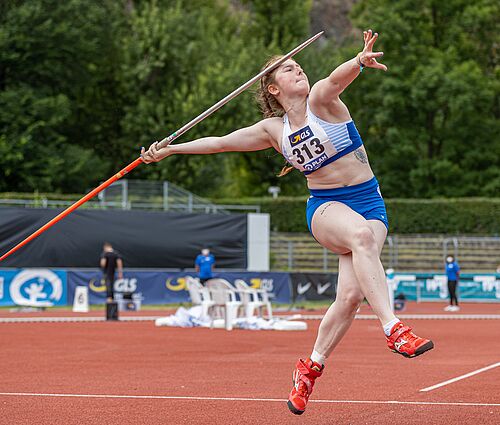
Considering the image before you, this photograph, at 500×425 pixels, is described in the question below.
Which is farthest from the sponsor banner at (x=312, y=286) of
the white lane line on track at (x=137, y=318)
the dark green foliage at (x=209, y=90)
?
the dark green foliage at (x=209, y=90)

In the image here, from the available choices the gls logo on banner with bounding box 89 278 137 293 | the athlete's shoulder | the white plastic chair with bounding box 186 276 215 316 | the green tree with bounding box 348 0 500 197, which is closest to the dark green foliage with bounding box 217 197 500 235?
the green tree with bounding box 348 0 500 197

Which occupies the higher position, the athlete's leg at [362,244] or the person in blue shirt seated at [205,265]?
the person in blue shirt seated at [205,265]

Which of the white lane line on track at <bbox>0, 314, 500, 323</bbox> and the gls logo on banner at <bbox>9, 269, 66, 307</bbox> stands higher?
the gls logo on banner at <bbox>9, 269, 66, 307</bbox>

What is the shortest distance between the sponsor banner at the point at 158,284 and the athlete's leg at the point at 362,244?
22.6 m

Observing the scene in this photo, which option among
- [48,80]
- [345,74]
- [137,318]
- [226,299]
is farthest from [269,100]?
[48,80]

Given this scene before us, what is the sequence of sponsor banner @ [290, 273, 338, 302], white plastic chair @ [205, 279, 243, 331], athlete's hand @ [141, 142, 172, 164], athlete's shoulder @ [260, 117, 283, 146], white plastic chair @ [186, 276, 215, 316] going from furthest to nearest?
sponsor banner @ [290, 273, 338, 302]
white plastic chair @ [186, 276, 215, 316]
white plastic chair @ [205, 279, 243, 331]
athlete's hand @ [141, 142, 172, 164]
athlete's shoulder @ [260, 117, 283, 146]

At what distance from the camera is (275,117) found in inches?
272

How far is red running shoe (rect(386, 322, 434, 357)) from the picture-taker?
5984mm

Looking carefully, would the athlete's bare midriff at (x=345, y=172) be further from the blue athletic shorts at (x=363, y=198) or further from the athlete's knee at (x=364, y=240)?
the athlete's knee at (x=364, y=240)

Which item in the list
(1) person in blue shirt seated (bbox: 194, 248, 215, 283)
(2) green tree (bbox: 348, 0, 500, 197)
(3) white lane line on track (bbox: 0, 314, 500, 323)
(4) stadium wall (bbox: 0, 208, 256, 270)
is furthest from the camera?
(2) green tree (bbox: 348, 0, 500, 197)

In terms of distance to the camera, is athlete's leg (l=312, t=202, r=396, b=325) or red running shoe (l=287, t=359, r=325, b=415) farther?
red running shoe (l=287, t=359, r=325, b=415)

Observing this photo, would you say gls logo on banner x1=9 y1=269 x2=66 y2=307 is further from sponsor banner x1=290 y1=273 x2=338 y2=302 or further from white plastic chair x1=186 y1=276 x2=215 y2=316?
sponsor banner x1=290 y1=273 x2=338 y2=302

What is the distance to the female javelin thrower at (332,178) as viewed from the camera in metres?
6.36

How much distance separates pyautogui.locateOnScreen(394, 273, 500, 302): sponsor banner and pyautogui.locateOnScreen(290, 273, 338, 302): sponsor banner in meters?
3.91
